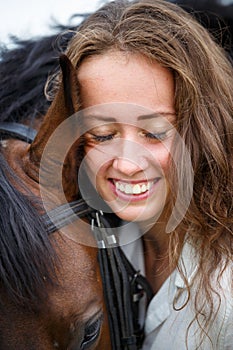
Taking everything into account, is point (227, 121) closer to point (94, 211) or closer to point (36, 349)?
point (94, 211)

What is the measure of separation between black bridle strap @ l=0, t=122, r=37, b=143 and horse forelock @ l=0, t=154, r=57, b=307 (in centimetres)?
29

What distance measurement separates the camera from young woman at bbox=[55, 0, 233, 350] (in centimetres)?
127

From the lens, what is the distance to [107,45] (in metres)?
1.29

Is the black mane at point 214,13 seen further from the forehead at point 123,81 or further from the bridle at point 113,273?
the bridle at point 113,273

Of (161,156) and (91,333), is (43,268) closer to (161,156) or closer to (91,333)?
(91,333)

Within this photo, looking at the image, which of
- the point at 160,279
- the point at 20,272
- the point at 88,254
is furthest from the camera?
the point at 160,279

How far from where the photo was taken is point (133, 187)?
1320 mm

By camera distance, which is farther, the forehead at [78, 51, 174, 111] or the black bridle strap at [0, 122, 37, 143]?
the black bridle strap at [0, 122, 37, 143]

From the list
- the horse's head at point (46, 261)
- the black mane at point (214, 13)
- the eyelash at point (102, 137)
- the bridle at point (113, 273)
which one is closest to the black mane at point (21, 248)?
the horse's head at point (46, 261)

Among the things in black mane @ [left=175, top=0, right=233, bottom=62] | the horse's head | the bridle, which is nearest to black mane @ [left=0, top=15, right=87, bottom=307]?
the horse's head

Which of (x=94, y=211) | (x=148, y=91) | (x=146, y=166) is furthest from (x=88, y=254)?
(x=148, y=91)

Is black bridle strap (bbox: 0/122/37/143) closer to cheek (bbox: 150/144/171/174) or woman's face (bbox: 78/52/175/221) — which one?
woman's face (bbox: 78/52/175/221)

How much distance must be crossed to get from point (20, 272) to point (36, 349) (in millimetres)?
150

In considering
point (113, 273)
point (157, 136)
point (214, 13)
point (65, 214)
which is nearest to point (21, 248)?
point (65, 214)
